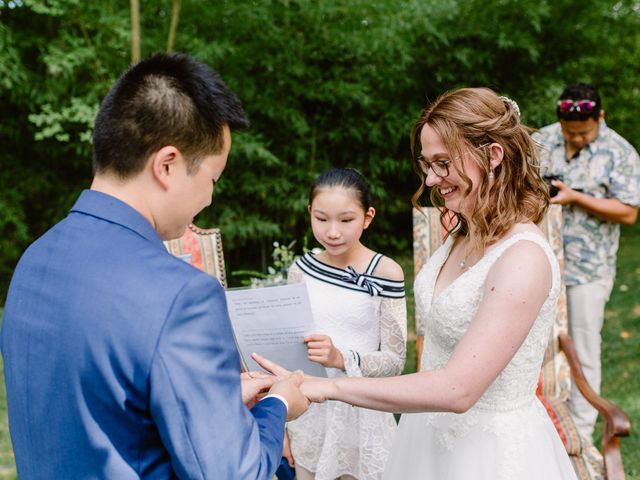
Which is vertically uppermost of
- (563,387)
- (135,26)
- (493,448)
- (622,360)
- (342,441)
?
(135,26)

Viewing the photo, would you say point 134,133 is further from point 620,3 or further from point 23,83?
point 620,3

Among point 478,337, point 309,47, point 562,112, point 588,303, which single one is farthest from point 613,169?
point 309,47

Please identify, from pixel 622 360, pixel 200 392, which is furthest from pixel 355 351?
pixel 622 360

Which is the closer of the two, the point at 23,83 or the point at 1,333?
the point at 1,333

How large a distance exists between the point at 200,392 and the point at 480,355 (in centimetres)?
75

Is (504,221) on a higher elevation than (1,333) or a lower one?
higher

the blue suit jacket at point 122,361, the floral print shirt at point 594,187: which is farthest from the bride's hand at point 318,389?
the floral print shirt at point 594,187

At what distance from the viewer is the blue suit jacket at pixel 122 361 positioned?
97 cm

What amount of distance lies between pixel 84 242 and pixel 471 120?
1.09 m

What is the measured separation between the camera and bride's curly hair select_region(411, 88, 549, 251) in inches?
66.0

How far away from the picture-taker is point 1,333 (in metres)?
1.17

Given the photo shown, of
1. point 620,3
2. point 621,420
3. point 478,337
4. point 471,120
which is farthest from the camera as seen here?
point 620,3

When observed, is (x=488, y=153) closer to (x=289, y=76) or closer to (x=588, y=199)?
(x=588, y=199)

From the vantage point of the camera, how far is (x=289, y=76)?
22.1 ft
